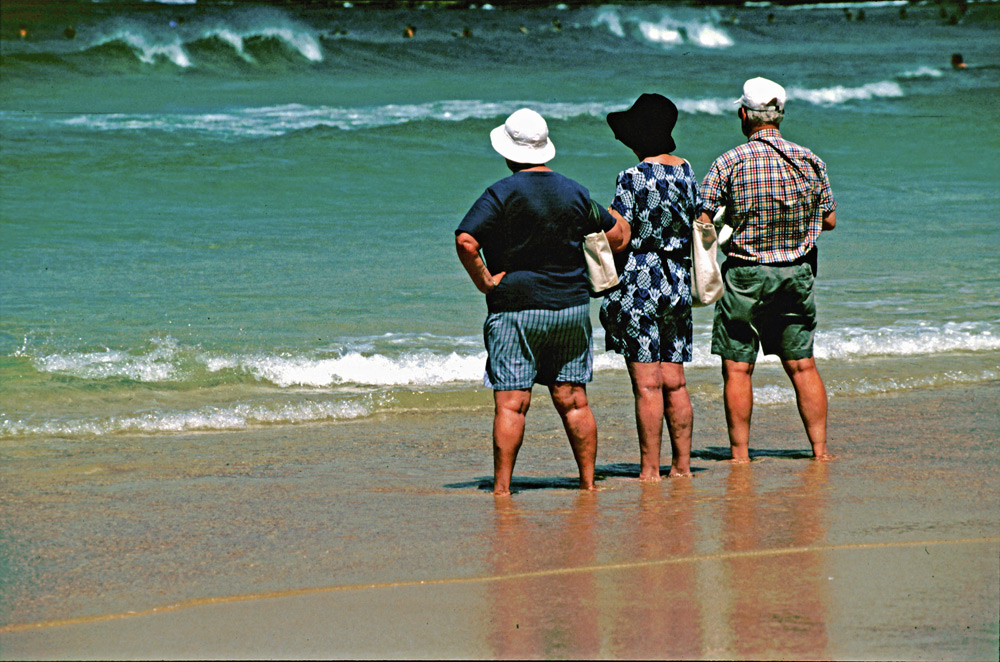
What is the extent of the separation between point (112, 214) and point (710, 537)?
1214 centimetres

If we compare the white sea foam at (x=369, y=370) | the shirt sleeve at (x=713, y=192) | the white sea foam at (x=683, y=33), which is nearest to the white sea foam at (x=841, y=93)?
the white sea foam at (x=683, y=33)

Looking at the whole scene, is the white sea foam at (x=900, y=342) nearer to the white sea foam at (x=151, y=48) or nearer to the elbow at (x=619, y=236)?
the elbow at (x=619, y=236)

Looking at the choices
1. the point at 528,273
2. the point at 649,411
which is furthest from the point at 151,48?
the point at 528,273

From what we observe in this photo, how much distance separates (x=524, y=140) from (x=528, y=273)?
1.62ft

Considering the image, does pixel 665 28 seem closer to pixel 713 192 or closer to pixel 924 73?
pixel 924 73

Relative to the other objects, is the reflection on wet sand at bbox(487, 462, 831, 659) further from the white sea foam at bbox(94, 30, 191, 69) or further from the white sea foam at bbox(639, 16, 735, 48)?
the white sea foam at bbox(639, 16, 735, 48)

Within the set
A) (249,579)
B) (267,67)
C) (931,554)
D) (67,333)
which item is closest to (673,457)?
(931,554)

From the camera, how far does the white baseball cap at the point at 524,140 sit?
4648mm

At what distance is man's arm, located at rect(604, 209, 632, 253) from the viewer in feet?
15.9

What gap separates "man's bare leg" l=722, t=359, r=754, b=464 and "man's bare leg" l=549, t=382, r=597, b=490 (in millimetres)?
740

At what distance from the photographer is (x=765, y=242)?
523 centimetres

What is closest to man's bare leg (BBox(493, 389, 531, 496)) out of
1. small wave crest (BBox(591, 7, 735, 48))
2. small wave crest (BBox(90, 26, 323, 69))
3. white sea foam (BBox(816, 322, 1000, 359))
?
white sea foam (BBox(816, 322, 1000, 359))

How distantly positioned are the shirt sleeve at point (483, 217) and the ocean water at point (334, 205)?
2.58 metres

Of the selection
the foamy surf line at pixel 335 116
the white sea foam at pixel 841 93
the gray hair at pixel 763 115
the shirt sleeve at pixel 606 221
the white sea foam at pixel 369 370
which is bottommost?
the white sea foam at pixel 369 370
